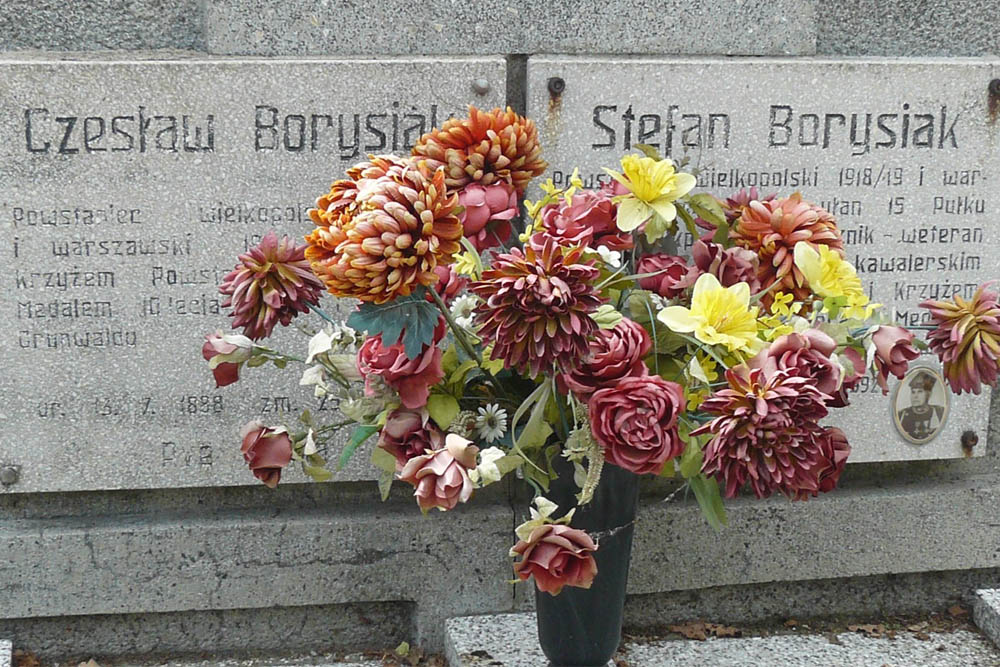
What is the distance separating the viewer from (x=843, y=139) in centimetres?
274

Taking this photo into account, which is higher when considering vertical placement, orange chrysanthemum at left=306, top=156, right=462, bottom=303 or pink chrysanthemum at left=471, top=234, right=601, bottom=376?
orange chrysanthemum at left=306, top=156, right=462, bottom=303

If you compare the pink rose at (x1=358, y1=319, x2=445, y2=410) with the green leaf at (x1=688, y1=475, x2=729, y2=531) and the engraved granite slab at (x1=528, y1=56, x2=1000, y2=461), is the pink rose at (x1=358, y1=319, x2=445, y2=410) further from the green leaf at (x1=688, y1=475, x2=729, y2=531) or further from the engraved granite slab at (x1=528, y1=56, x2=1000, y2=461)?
the engraved granite slab at (x1=528, y1=56, x2=1000, y2=461)

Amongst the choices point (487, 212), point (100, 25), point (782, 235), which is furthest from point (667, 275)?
point (100, 25)

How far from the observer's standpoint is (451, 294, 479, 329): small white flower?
1977 millimetres

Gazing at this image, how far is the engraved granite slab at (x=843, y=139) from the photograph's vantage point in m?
2.66

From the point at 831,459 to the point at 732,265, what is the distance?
0.40m

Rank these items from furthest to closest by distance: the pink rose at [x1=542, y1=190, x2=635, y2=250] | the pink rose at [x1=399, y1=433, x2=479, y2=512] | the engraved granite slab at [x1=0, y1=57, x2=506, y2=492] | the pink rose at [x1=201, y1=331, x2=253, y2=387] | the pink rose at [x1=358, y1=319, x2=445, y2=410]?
1. the engraved granite slab at [x1=0, y1=57, x2=506, y2=492]
2. the pink rose at [x1=201, y1=331, x2=253, y2=387]
3. the pink rose at [x1=542, y1=190, x2=635, y2=250]
4. the pink rose at [x1=358, y1=319, x2=445, y2=410]
5. the pink rose at [x1=399, y1=433, x2=479, y2=512]

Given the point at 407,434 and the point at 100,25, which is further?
the point at 100,25

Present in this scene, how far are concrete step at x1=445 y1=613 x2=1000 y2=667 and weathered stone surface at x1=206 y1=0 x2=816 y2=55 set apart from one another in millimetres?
1373

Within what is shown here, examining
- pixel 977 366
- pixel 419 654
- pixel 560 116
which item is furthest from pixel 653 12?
pixel 419 654

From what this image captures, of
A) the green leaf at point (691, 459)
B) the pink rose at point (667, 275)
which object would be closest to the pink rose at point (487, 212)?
the pink rose at point (667, 275)

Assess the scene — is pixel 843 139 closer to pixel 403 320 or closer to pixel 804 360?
pixel 804 360

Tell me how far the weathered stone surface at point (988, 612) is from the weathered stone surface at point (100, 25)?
2.40 m

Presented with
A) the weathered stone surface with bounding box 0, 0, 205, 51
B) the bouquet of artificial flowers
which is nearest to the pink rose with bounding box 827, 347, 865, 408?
the bouquet of artificial flowers
